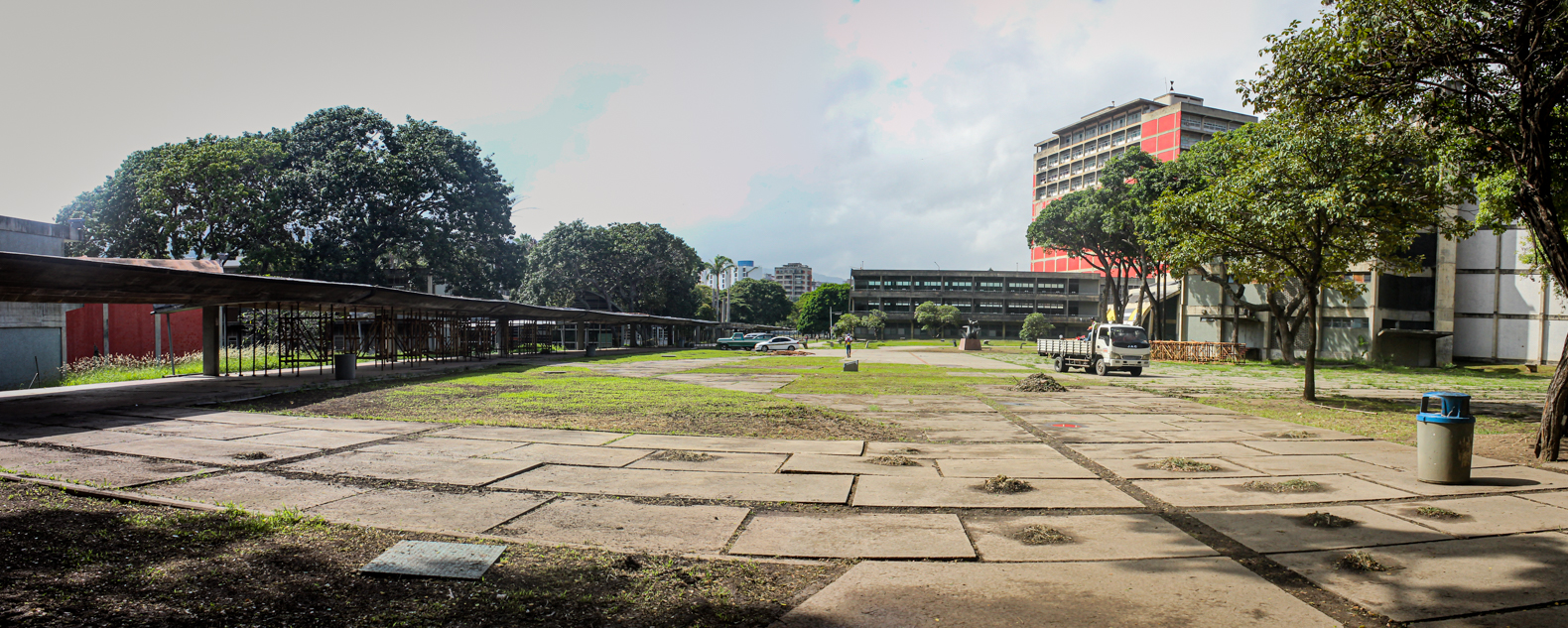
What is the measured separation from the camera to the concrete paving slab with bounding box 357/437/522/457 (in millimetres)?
8523

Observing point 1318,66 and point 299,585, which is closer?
point 299,585

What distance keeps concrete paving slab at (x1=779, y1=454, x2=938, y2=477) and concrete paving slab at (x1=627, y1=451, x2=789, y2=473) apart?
0.17 meters

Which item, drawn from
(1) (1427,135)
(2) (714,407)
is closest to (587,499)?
(2) (714,407)

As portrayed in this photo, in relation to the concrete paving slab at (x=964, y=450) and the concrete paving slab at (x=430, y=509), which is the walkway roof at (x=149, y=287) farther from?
the concrete paving slab at (x=964, y=450)

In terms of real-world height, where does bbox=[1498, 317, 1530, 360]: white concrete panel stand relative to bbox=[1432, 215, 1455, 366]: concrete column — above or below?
below

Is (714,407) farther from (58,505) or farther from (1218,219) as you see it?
(1218,219)

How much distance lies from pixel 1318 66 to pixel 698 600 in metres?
12.5

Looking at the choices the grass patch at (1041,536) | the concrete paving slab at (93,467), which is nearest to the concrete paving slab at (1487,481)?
the grass patch at (1041,536)

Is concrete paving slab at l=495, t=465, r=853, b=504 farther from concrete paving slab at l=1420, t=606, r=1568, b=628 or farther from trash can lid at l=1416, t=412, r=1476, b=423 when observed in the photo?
trash can lid at l=1416, t=412, r=1476, b=423

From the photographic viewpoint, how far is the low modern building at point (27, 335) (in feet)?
61.3

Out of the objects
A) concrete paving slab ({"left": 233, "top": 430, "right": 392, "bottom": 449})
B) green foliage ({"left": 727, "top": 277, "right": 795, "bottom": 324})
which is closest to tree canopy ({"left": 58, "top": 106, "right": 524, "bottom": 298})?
concrete paving slab ({"left": 233, "top": 430, "right": 392, "bottom": 449})

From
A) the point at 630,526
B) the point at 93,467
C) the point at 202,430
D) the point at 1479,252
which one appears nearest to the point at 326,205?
the point at 202,430

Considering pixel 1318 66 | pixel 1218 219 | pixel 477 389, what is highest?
pixel 1318 66

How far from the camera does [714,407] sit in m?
13.7
